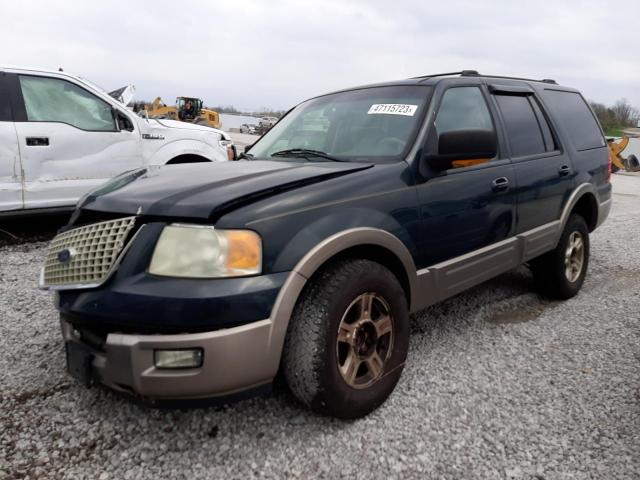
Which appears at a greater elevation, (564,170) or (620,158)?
(564,170)

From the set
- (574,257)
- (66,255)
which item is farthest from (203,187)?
(574,257)

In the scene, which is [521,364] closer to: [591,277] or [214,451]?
[214,451]

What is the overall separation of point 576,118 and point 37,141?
17.2 ft

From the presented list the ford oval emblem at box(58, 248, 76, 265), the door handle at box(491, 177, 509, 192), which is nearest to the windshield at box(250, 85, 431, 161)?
the door handle at box(491, 177, 509, 192)

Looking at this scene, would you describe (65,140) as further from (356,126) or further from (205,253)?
(205,253)

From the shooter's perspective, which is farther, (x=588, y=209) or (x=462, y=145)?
(x=588, y=209)

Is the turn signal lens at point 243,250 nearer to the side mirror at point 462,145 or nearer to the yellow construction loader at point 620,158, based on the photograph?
the side mirror at point 462,145

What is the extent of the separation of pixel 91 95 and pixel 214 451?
4720 millimetres

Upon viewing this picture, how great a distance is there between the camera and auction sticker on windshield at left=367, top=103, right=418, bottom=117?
2.94m

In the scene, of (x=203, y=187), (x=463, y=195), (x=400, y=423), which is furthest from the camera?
(x=463, y=195)

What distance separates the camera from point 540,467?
2.10m

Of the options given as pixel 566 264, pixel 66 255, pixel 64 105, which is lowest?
pixel 566 264

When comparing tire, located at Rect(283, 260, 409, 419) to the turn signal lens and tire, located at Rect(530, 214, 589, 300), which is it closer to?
the turn signal lens

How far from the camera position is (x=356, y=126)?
10.1 feet
